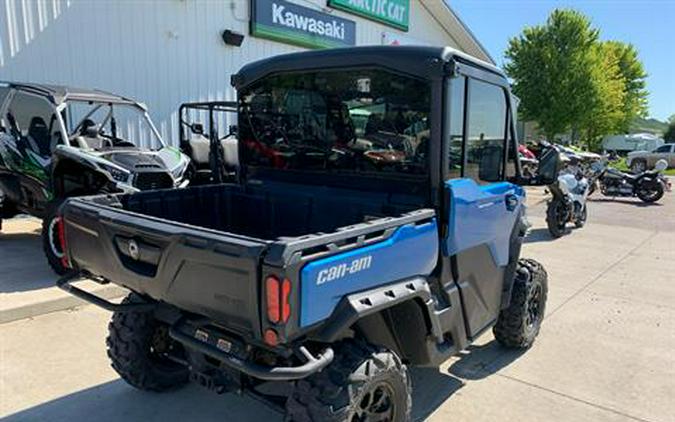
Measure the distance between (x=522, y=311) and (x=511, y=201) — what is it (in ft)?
3.06

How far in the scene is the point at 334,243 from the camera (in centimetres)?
220

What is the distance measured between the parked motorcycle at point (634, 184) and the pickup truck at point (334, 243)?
12.2 m

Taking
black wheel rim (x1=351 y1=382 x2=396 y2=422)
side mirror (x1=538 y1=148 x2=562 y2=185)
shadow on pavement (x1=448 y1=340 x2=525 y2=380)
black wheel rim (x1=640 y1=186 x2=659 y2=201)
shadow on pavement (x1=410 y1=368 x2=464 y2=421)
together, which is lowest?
shadow on pavement (x1=448 y1=340 x2=525 y2=380)

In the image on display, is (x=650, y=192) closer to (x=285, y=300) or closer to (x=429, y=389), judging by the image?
(x=429, y=389)

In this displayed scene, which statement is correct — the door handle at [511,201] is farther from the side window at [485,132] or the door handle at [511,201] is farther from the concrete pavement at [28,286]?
the concrete pavement at [28,286]

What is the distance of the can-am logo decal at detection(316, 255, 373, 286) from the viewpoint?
2.13 metres

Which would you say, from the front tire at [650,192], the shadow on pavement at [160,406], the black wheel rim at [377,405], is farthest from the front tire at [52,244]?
the front tire at [650,192]

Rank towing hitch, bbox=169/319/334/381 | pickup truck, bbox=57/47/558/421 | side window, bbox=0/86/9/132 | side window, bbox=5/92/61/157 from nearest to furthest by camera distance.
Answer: towing hitch, bbox=169/319/334/381
pickup truck, bbox=57/47/558/421
side window, bbox=5/92/61/157
side window, bbox=0/86/9/132

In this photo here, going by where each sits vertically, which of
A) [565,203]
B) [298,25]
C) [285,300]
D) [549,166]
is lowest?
[565,203]

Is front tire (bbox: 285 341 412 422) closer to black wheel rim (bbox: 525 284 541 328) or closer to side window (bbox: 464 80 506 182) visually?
side window (bbox: 464 80 506 182)

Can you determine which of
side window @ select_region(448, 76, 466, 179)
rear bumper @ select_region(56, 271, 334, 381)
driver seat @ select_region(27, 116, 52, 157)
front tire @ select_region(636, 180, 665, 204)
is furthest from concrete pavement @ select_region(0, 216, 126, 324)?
→ front tire @ select_region(636, 180, 665, 204)

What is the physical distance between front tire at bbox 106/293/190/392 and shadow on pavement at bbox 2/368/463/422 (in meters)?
0.13

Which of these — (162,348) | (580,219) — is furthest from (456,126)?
(580,219)

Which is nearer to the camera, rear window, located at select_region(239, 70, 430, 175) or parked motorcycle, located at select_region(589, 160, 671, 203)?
rear window, located at select_region(239, 70, 430, 175)
